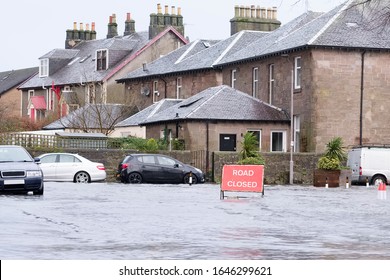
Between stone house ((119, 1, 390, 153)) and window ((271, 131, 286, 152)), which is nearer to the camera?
stone house ((119, 1, 390, 153))

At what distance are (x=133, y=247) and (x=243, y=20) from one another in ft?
209

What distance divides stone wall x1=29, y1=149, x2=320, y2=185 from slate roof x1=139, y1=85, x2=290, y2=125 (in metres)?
3.73

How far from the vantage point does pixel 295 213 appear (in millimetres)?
28672

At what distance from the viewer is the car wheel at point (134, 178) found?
171 feet

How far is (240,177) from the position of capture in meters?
35.8

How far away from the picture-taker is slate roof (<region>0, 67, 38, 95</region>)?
113m

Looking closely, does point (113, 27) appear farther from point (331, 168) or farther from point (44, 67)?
point (331, 168)

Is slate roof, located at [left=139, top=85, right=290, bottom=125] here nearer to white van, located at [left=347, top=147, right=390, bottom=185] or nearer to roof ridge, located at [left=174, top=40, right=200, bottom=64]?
white van, located at [left=347, top=147, right=390, bottom=185]

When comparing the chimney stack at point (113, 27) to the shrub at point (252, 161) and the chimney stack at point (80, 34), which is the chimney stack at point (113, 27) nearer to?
the chimney stack at point (80, 34)

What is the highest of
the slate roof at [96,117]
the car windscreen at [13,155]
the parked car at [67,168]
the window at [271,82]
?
the window at [271,82]

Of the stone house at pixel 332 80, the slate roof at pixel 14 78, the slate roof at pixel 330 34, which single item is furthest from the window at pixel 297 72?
the slate roof at pixel 14 78

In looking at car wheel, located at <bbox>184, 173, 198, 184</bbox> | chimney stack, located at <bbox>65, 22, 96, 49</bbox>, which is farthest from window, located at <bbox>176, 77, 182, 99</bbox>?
chimney stack, located at <bbox>65, 22, 96, 49</bbox>

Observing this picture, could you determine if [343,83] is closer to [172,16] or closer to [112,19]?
[172,16]

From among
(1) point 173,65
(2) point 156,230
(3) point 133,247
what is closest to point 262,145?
(1) point 173,65
